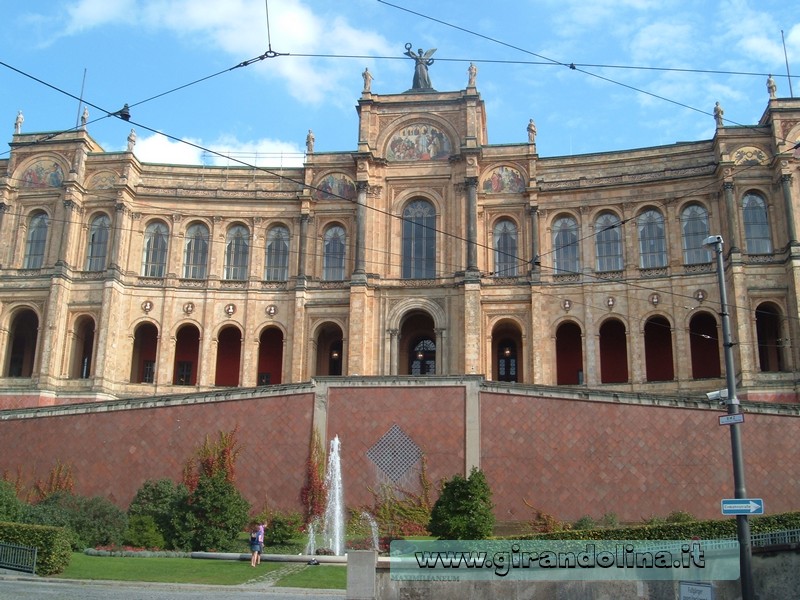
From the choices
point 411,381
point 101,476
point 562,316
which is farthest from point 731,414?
point 562,316

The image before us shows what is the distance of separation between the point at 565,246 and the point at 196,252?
21681mm

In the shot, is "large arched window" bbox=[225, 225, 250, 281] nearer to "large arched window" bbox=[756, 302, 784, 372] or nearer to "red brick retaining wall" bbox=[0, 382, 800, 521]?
"red brick retaining wall" bbox=[0, 382, 800, 521]

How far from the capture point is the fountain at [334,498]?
3212 cm

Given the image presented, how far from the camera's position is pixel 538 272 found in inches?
1892

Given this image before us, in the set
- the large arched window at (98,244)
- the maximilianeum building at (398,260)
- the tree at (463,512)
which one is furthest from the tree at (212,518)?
the large arched window at (98,244)

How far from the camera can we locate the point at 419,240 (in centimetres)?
4994

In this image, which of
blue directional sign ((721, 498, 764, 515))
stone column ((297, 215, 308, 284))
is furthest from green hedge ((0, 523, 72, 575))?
stone column ((297, 215, 308, 284))

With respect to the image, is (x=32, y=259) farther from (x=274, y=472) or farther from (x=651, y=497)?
(x=651, y=497)

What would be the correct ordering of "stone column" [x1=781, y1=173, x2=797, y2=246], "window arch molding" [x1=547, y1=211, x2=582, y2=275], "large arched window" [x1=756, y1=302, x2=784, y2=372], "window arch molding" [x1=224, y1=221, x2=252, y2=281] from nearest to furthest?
"stone column" [x1=781, y1=173, x2=797, y2=246] < "large arched window" [x1=756, y1=302, x2=784, y2=372] < "window arch molding" [x1=547, y1=211, x2=582, y2=275] < "window arch molding" [x1=224, y1=221, x2=252, y2=281]

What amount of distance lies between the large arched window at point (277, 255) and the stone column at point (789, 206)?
27.5m

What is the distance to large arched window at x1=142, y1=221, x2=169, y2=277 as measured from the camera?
5066 centimetres

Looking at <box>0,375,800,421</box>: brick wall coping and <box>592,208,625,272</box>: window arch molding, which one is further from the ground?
<box>592,208,625,272</box>: window arch molding

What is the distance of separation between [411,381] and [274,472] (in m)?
6.49

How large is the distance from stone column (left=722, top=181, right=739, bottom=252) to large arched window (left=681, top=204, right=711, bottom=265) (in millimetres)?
1626
